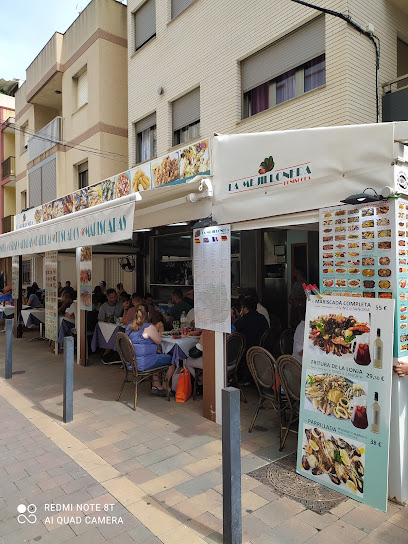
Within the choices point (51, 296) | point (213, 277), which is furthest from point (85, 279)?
point (213, 277)

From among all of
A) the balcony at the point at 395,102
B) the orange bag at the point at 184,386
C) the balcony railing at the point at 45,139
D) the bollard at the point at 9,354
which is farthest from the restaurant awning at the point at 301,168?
the balcony railing at the point at 45,139

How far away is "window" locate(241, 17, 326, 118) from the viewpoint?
753cm

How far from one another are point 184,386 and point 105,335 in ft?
10.1

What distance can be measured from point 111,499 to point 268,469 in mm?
1473

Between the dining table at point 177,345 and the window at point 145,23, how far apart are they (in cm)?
957

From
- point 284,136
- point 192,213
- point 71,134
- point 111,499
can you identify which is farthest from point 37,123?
point 111,499

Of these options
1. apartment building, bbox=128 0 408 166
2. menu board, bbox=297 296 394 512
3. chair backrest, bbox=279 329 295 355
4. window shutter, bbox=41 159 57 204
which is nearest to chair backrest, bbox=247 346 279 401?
menu board, bbox=297 296 394 512

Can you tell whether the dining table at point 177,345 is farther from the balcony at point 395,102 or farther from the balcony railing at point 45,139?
Answer: the balcony railing at point 45,139

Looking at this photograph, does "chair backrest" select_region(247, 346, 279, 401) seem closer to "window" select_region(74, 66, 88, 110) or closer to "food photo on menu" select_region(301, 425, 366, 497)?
"food photo on menu" select_region(301, 425, 366, 497)

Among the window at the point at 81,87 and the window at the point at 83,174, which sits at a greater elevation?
the window at the point at 81,87

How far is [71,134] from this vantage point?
50.9ft

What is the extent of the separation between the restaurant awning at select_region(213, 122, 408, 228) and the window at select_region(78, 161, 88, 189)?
37.3ft

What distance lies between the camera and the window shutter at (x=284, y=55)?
7.49 m

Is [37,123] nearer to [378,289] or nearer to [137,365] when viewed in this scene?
[137,365]
